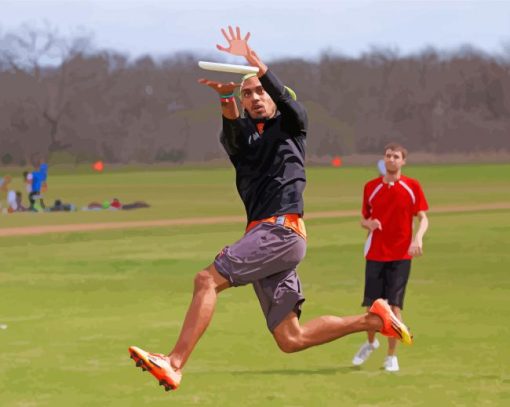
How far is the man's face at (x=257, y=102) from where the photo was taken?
8180mm

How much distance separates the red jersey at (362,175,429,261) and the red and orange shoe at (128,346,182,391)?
4133 mm

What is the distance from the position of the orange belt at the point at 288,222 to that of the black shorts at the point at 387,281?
3.22 metres

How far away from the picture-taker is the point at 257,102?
27.0 feet

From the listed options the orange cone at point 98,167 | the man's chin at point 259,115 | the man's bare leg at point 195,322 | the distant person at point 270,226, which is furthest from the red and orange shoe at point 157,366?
the orange cone at point 98,167

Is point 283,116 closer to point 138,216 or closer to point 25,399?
point 25,399

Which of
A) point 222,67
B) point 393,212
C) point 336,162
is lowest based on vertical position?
point 336,162

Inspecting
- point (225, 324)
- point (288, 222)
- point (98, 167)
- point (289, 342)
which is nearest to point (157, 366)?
point (289, 342)

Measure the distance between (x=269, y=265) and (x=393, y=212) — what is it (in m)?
3.38

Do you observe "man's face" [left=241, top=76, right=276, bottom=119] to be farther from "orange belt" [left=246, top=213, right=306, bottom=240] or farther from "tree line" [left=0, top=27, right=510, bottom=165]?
"tree line" [left=0, top=27, right=510, bottom=165]

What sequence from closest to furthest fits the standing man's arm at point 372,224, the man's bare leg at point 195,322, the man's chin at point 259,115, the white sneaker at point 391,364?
1. the man's bare leg at point 195,322
2. the man's chin at point 259,115
3. the white sneaker at point 391,364
4. the standing man's arm at point 372,224

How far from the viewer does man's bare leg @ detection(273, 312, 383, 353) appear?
27.3 ft

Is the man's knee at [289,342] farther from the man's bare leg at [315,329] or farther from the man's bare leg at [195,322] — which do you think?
the man's bare leg at [195,322]

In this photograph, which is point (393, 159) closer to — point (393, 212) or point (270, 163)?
point (393, 212)

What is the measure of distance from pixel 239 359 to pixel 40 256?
14.1 m
